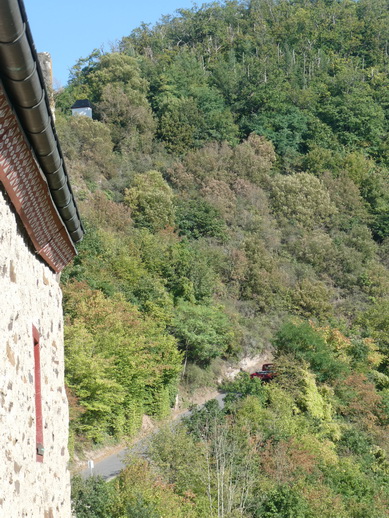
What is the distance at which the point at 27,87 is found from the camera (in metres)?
3.24

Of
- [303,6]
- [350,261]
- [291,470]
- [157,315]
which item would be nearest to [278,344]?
[157,315]

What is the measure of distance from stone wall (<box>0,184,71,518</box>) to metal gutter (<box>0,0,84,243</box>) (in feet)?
1.16

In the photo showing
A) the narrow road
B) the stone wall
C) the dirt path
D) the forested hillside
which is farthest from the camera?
the dirt path

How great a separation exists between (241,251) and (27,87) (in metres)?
39.3

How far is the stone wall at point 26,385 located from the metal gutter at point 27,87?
0.36 m

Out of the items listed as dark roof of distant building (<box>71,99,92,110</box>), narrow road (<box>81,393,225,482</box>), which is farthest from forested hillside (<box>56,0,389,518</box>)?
narrow road (<box>81,393,225,482</box>)

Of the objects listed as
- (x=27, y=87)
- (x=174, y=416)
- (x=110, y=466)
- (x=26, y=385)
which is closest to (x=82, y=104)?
(x=174, y=416)

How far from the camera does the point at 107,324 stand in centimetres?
2416

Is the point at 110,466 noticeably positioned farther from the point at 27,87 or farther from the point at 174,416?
the point at 27,87

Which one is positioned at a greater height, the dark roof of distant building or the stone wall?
the stone wall

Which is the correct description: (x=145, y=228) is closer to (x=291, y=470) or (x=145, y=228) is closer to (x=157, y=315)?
(x=157, y=315)

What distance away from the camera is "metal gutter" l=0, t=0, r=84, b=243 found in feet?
9.23

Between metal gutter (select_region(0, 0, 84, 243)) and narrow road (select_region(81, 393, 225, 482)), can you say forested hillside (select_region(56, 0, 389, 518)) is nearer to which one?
narrow road (select_region(81, 393, 225, 482))

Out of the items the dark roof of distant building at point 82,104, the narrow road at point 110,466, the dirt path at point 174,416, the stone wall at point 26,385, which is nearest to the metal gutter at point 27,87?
the stone wall at point 26,385
